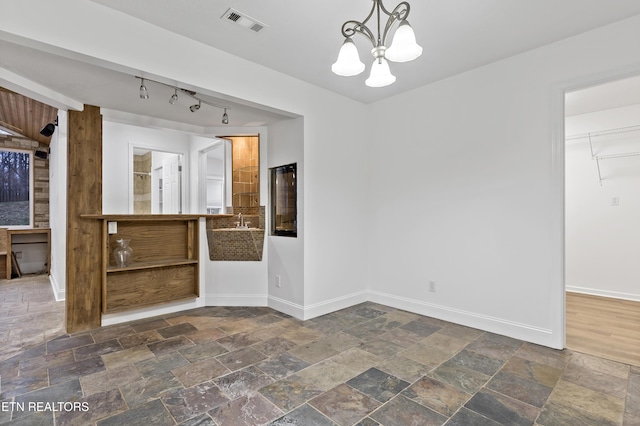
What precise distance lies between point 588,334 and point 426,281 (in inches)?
61.8

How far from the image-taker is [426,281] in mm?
3805

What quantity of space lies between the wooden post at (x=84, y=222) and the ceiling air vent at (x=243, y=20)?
2.07 metres

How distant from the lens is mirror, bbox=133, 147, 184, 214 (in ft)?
13.0

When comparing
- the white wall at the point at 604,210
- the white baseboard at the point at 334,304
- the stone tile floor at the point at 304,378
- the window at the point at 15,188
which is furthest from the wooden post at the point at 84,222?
the white wall at the point at 604,210

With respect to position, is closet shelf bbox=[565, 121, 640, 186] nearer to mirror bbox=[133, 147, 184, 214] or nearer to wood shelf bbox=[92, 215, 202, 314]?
wood shelf bbox=[92, 215, 202, 314]

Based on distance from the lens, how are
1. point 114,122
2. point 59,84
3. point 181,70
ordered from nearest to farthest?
point 181,70 → point 59,84 → point 114,122

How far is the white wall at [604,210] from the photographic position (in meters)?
4.35

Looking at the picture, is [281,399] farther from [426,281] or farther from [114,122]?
[114,122]

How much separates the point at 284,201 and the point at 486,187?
226 cm

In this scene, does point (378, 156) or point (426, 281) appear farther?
point (378, 156)

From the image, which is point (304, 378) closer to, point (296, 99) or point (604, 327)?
point (296, 99)

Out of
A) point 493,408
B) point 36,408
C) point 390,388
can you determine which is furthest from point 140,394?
point 493,408

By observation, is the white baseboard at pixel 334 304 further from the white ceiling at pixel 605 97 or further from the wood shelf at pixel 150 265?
the white ceiling at pixel 605 97

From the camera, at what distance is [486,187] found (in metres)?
3.31
